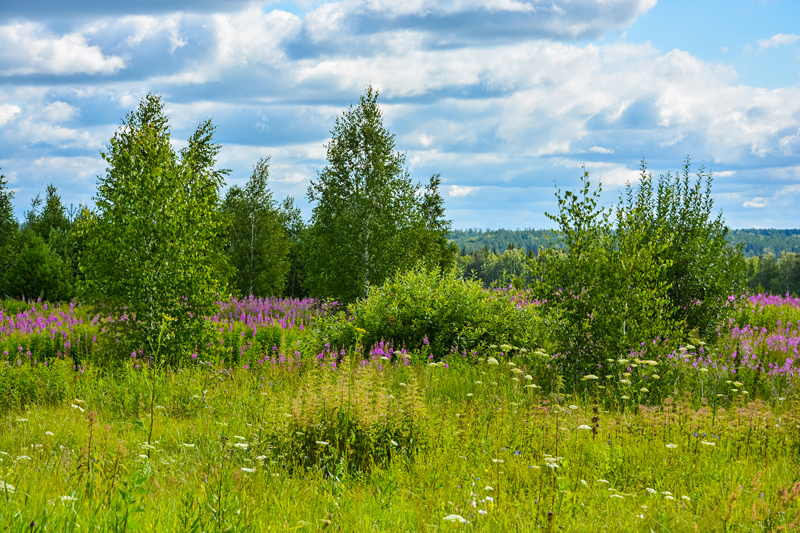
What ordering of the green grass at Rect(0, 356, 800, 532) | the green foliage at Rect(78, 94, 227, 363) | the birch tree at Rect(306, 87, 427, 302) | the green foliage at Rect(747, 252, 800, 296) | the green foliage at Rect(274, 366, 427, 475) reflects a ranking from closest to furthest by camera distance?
the green grass at Rect(0, 356, 800, 532) → the green foliage at Rect(274, 366, 427, 475) → the green foliage at Rect(78, 94, 227, 363) → the birch tree at Rect(306, 87, 427, 302) → the green foliage at Rect(747, 252, 800, 296)

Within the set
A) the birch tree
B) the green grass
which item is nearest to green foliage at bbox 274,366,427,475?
the green grass

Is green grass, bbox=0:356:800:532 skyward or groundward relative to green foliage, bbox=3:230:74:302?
groundward

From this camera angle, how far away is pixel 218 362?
9.92 metres

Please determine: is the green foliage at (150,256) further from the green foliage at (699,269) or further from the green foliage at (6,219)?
the green foliage at (6,219)

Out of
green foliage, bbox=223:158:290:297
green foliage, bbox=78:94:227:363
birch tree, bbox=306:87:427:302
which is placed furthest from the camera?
green foliage, bbox=223:158:290:297

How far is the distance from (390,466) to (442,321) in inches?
252

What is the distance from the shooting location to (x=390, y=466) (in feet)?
15.0

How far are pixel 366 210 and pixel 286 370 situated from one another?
1141cm

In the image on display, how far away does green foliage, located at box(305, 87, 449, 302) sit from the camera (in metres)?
19.5

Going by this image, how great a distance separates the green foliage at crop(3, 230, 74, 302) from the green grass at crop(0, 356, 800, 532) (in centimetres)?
1712

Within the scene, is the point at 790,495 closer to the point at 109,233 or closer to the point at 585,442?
the point at 585,442

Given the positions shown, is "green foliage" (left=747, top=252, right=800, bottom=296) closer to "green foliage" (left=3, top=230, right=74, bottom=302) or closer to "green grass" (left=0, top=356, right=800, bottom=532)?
"green foliage" (left=3, top=230, right=74, bottom=302)

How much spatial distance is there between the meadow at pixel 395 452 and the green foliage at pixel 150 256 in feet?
2.78

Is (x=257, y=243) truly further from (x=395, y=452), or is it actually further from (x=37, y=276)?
(x=395, y=452)
